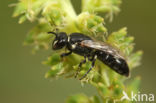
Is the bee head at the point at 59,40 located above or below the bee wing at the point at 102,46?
above

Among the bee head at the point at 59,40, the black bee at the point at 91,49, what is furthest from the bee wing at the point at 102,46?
the bee head at the point at 59,40

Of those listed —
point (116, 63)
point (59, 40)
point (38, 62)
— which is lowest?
point (116, 63)

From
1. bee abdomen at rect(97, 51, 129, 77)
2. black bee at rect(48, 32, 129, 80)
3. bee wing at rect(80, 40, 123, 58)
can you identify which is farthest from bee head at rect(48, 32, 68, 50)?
bee abdomen at rect(97, 51, 129, 77)

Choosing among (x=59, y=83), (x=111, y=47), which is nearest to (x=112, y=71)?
(x=111, y=47)

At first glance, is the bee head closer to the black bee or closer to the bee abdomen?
the black bee

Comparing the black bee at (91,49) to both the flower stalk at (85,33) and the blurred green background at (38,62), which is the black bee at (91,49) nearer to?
the flower stalk at (85,33)

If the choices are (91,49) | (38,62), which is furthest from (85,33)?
(38,62)

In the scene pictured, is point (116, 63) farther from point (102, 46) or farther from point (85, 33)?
point (85, 33)
